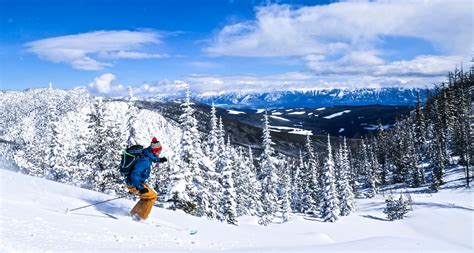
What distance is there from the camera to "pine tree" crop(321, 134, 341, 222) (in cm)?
5462

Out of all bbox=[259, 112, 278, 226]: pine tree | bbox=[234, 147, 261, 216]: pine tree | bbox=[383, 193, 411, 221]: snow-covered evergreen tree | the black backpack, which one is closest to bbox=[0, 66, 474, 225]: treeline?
bbox=[234, 147, 261, 216]: pine tree

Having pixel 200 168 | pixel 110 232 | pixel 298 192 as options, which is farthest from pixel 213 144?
pixel 298 192

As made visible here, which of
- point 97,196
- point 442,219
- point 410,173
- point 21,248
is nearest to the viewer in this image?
point 21,248

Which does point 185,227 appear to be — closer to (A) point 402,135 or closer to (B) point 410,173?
(B) point 410,173

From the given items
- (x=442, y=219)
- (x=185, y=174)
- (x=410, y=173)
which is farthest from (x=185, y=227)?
(x=410, y=173)

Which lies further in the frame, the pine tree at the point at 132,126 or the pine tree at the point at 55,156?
the pine tree at the point at 55,156

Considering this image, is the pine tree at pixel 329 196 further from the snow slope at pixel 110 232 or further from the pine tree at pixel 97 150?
the snow slope at pixel 110 232

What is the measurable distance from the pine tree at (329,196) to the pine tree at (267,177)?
23.3 ft

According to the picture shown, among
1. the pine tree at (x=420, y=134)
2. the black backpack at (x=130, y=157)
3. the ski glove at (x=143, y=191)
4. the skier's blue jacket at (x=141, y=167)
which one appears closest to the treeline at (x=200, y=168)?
the pine tree at (x=420, y=134)

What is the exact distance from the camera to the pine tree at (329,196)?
179 feet

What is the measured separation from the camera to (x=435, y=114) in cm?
10119

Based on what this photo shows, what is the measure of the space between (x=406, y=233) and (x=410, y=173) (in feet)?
129

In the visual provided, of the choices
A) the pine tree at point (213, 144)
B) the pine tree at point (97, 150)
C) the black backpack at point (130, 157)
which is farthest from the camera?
the pine tree at point (213, 144)

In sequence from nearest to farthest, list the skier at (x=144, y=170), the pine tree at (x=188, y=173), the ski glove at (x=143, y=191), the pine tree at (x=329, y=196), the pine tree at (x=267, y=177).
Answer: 1. the skier at (x=144, y=170)
2. the ski glove at (x=143, y=191)
3. the pine tree at (x=188, y=173)
4. the pine tree at (x=267, y=177)
5. the pine tree at (x=329, y=196)
